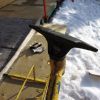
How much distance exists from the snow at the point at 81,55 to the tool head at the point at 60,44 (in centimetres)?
150

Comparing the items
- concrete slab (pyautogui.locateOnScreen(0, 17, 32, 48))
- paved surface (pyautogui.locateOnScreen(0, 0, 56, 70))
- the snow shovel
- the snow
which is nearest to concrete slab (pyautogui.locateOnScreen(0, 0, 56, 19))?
paved surface (pyautogui.locateOnScreen(0, 0, 56, 70))

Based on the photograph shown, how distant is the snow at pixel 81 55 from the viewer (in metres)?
3.44

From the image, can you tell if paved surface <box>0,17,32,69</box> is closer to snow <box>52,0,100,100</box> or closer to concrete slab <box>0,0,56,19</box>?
concrete slab <box>0,0,56,19</box>

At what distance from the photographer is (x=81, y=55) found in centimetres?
441

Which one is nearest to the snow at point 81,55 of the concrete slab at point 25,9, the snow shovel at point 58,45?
the concrete slab at point 25,9

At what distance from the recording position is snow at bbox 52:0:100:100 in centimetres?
344

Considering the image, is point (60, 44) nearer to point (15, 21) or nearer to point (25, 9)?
point (15, 21)

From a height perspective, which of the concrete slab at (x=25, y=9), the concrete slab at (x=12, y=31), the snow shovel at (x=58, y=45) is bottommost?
the concrete slab at (x=25, y=9)

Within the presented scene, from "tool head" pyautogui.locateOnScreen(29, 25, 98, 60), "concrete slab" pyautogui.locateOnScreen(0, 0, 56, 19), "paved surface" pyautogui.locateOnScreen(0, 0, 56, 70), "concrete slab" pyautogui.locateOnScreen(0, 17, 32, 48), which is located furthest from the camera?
"concrete slab" pyautogui.locateOnScreen(0, 0, 56, 19)

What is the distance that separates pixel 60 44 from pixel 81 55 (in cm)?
257

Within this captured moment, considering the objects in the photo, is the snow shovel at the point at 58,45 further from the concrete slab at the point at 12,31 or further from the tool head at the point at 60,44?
the concrete slab at the point at 12,31

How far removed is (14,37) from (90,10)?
2.72 metres

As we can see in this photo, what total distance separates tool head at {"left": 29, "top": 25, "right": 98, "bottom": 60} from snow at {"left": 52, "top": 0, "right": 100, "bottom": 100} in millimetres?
1496

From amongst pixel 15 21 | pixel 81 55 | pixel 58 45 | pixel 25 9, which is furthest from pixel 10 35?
pixel 58 45
